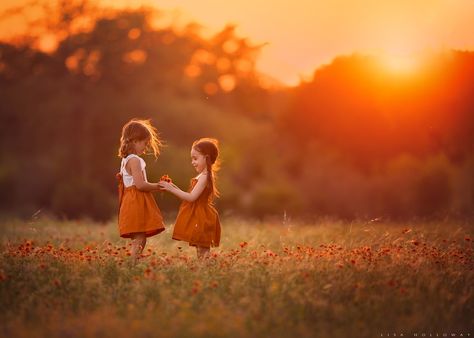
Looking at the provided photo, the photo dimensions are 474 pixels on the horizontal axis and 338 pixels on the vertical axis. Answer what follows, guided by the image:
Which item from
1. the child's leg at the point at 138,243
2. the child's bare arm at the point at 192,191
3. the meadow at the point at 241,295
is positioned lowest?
the meadow at the point at 241,295

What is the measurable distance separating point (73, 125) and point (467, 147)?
14992 millimetres

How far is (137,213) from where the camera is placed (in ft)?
25.3

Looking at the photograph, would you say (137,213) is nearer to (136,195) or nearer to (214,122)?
(136,195)

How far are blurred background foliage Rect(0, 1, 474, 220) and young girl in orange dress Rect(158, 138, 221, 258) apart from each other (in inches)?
394

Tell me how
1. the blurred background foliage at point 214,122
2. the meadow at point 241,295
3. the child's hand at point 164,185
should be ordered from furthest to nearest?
the blurred background foliage at point 214,122 < the child's hand at point 164,185 < the meadow at point 241,295

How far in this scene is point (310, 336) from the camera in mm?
5074

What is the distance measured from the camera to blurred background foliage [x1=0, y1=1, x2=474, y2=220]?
62.3 feet

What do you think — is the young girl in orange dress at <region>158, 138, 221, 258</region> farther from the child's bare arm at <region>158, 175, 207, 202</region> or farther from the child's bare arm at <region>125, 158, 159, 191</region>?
the child's bare arm at <region>125, 158, 159, 191</region>

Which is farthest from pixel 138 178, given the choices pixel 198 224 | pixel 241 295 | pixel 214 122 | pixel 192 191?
pixel 214 122

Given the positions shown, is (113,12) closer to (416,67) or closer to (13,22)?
(13,22)

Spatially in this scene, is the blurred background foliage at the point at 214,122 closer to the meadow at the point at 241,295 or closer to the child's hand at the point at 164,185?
the child's hand at the point at 164,185

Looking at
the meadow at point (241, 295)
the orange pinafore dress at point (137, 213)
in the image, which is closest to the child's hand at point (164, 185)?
the orange pinafore dress at point (137, 213)

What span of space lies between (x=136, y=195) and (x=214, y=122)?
51.9ft

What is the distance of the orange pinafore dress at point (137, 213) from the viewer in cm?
767
